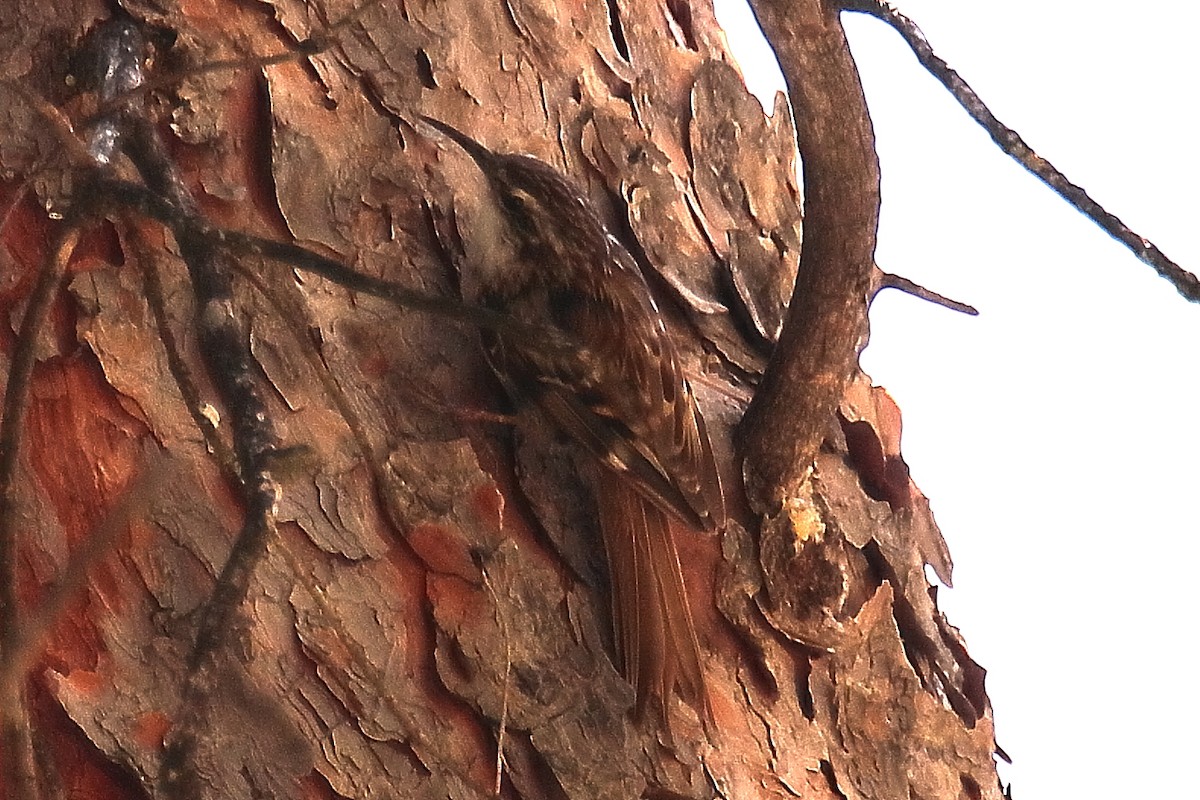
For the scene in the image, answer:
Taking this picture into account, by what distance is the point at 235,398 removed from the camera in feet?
2.53

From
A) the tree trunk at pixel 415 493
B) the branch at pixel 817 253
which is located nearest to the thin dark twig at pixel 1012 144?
the branch at pixel 817 253

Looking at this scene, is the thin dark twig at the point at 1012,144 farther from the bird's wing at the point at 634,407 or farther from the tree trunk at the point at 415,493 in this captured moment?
the bird's wing at the point at 634,407

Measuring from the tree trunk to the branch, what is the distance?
0.01 metres

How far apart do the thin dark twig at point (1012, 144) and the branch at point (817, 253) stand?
1.6 inches

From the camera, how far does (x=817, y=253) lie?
3.77 ft

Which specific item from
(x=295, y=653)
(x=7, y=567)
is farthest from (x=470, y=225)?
(x=7, y=567)

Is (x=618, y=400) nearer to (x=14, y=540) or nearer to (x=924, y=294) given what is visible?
(x=924, y=294)

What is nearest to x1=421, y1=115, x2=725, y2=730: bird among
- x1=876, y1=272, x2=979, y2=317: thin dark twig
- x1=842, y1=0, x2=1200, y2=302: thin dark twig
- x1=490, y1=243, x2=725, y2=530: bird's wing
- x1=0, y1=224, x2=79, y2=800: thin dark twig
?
x1=490, y1=243, x2=725, y2=530: bird's wing

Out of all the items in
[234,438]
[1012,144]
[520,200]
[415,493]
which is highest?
[1012,144]

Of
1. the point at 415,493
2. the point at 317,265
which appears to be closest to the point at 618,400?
the point at 415,493

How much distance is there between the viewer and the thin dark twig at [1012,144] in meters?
0.97

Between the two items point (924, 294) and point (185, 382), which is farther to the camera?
point (924, 294)

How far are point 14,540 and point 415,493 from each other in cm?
49

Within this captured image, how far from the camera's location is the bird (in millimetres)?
1140
